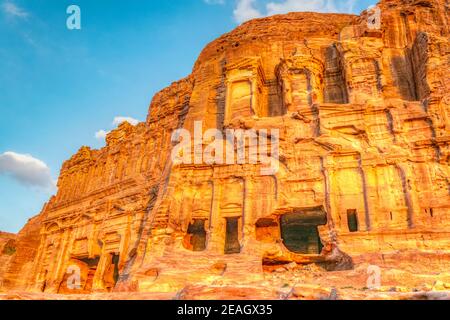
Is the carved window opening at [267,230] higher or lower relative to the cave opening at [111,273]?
higher

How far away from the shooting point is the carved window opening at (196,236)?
21109 mm

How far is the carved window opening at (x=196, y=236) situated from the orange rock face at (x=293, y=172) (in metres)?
0.09

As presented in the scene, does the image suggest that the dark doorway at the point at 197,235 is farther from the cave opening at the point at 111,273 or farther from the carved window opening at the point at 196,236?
the cave opening at the point at 111,273

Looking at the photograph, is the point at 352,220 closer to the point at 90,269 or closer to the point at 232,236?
the point at 232,236

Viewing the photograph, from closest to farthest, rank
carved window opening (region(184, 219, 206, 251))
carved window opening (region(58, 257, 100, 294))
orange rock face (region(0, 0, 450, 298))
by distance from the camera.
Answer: orange rock face (region(0, 0, 450, 298)) < carved window opening (region(184, 219, 206, 251)) < carved window opening (region(58, 257, 100, 294))

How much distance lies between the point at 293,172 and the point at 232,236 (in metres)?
4.90

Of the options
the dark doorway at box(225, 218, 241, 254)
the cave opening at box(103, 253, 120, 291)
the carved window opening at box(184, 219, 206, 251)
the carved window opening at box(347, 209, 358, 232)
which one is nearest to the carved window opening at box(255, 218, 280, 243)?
the dark doorway at box(225, 218, 241, 254)

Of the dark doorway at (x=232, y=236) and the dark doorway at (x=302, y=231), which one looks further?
the dark doorway at (x=232, y=236)

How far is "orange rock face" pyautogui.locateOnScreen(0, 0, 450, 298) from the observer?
55.8 ft

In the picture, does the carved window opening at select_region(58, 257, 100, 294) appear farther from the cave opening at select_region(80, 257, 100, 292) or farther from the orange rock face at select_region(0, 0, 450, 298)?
the orange rock face at select_region(0, 0, 450, 298)

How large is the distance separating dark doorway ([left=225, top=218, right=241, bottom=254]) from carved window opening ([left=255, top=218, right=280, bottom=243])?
1.29 meters

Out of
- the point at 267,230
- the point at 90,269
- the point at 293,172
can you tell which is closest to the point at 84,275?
the point at 90,269

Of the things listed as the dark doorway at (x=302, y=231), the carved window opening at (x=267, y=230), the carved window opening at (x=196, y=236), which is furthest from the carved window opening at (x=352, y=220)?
the carved window opening at (x=196, y=236)
